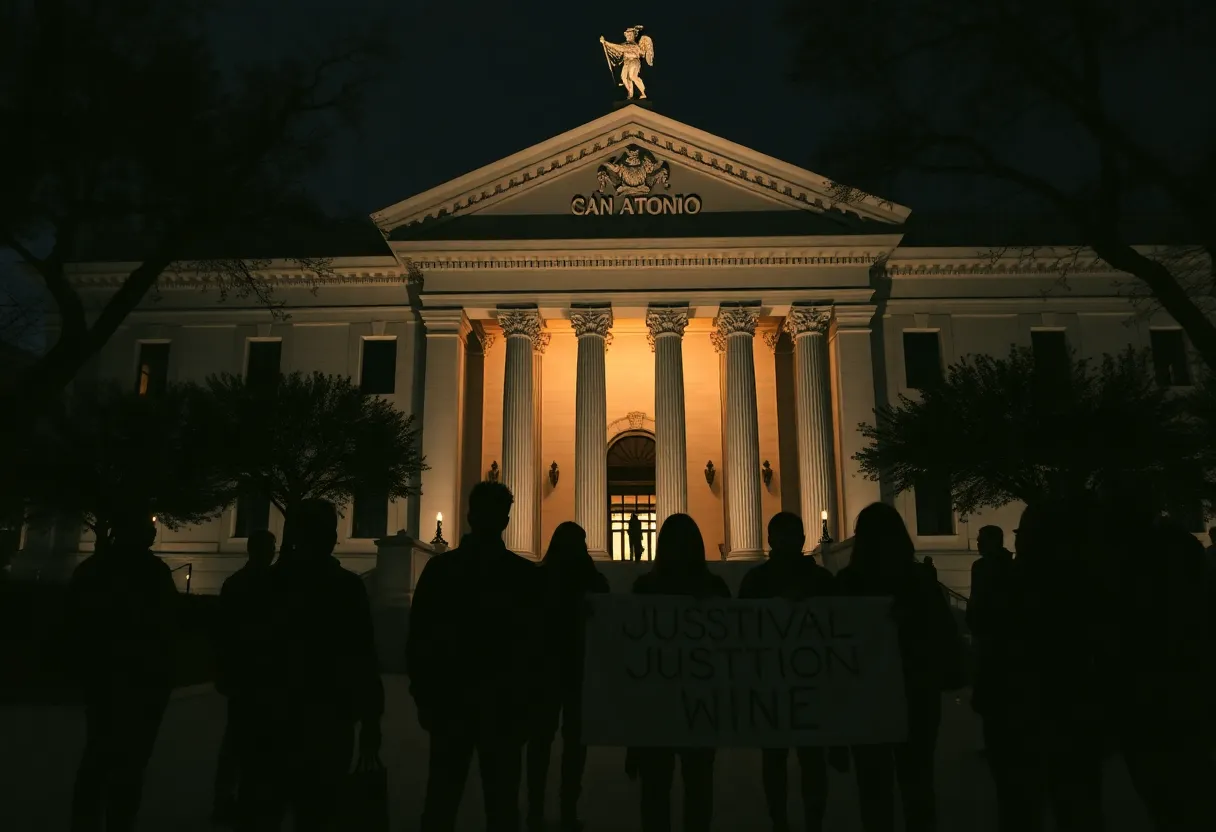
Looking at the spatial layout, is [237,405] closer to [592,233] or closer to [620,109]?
[592,233]

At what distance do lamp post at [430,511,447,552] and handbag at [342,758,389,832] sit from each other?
1994cm

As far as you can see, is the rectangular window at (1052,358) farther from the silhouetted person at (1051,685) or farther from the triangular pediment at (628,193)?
the silhouetted person at (1051,685)

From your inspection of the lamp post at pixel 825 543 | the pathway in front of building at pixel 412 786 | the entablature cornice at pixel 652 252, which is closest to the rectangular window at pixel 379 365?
the entablature cornice at pixel 652 252

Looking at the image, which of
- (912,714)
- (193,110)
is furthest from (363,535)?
(912,714)

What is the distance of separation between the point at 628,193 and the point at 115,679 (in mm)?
26330

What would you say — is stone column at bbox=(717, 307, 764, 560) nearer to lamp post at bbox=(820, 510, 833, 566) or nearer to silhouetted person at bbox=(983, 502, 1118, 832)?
lamp post at bbox=(820, 510, 833, 566)

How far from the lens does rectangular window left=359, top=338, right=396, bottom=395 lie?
31.2 metres

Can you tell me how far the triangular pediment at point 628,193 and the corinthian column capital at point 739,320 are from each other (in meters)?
2.57

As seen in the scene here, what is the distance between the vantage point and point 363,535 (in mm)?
29859

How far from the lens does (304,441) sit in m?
23.2

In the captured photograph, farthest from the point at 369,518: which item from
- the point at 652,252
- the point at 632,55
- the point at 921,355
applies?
the point at 921,355

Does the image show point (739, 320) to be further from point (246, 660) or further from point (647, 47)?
point (246, 660)

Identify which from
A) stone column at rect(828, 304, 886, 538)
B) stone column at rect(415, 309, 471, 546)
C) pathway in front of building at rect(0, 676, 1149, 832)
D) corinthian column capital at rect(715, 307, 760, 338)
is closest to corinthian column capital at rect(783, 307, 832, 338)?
stone column at rect(828, 304, 886, 538)

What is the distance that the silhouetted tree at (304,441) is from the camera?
2281 centimetres
